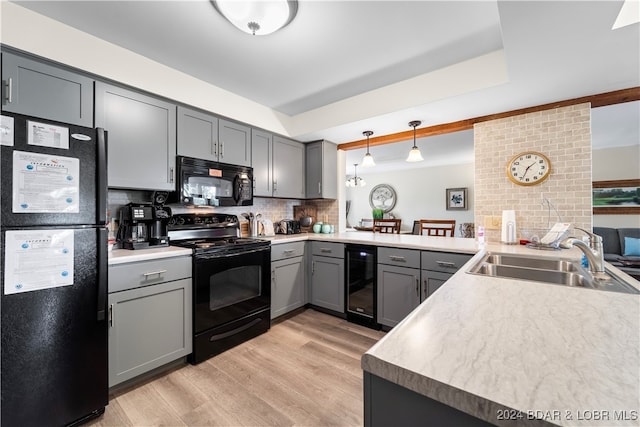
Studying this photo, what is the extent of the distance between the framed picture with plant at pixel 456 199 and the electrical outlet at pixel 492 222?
4.08 m

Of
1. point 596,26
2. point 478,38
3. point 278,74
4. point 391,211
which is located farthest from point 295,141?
point 391,211

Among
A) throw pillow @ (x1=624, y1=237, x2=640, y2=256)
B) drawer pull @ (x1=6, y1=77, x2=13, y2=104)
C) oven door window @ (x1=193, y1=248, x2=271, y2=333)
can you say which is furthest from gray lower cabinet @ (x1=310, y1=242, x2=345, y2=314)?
throw pillow @ (x1=624, y1=237, x2=640, y2=256)

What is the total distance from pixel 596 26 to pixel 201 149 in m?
2.74

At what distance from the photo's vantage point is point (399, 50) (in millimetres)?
1953

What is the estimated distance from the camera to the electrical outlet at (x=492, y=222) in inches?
101

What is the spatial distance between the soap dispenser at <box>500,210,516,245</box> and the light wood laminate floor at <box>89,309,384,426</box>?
1.53 m

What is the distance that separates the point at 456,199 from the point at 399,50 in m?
5.26

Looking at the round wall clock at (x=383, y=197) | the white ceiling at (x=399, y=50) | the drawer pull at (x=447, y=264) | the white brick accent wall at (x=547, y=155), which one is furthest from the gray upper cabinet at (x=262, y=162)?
the round wall clock at (x=383, y=197)

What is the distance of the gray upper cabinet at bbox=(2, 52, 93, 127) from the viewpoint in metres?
1.50

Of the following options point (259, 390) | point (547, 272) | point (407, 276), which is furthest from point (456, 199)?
point (259, 390)

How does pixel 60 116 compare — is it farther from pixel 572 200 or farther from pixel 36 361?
pixel 572 200

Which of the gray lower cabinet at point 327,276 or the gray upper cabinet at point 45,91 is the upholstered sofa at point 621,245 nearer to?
the gray lower cabinet at point 327,276

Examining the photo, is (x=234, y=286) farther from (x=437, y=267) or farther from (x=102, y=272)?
(x=437, y=267)

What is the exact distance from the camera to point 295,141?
3.44 m
